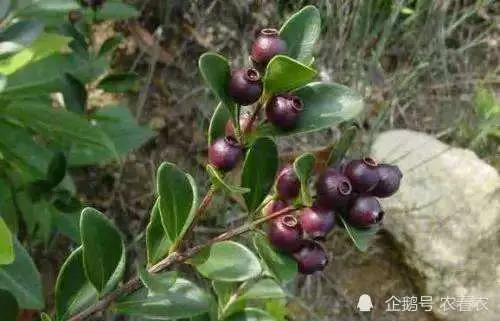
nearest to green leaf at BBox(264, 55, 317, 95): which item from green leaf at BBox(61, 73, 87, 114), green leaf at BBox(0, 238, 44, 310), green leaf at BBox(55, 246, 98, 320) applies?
green leaf at BBox(55, 246, 98, 320)

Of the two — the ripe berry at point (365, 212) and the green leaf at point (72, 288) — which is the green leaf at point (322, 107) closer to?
the ripe berry at point (365, 212)

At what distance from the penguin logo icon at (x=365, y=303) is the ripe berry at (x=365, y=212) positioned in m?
1.58

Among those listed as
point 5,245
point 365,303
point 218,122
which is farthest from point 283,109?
Result: point 365,303

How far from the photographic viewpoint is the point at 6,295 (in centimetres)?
105

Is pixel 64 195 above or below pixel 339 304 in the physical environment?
above

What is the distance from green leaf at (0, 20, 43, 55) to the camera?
4.40ft

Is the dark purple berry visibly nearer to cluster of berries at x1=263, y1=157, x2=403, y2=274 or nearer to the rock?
cluster of berries at x1=263, y1=157, x2=403, y2=274

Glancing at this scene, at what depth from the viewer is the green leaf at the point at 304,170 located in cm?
82

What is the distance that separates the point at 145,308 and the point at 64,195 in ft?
2.16

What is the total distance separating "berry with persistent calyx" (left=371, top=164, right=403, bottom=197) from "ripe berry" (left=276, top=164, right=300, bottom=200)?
3.2 inches

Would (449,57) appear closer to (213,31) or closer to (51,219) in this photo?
(213,31)

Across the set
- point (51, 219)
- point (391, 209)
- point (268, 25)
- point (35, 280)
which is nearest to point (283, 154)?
point (391, 209)

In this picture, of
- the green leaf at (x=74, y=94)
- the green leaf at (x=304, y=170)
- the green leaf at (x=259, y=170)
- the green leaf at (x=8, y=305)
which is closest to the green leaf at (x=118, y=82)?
the green leaf at (x=74, y=94)

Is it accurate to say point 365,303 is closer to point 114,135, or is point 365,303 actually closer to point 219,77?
point 114,135
